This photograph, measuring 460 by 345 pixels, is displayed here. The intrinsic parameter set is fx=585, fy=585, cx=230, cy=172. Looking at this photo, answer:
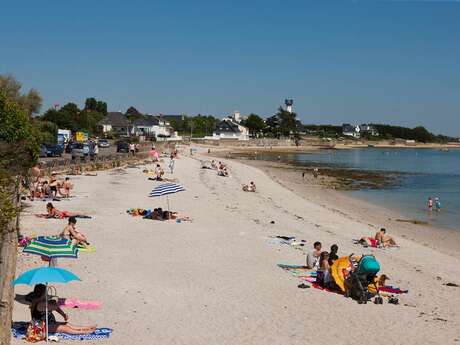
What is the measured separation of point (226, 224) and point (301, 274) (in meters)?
6.95

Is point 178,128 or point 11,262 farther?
point 178,128

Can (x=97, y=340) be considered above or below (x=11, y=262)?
below

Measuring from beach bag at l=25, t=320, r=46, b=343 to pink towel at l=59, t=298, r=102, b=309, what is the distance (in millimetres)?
1424

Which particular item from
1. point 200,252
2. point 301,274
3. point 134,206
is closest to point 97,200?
point 134,206

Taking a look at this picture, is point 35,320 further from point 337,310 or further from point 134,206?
point 134,206

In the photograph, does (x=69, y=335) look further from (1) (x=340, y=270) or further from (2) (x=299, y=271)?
(2) (x=299, y=271)

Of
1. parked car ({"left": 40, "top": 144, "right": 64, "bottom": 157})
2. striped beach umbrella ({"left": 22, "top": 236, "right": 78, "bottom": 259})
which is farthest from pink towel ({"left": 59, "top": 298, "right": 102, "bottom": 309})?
parked car ({"left": 40, "top": 144, "right": 64, "bottom": 157})

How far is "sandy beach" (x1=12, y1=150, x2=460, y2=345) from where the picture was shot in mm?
9711

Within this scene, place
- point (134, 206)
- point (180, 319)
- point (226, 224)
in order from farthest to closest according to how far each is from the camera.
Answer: point (134, 206)
point (226, 224)
point (180, 319)

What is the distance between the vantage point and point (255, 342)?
9.15m

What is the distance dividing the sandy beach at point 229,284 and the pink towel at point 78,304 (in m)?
0.22

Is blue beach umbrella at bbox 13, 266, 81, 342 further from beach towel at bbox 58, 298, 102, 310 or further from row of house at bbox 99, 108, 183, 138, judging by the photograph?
row of house at bbox 99, 108, 183, 138

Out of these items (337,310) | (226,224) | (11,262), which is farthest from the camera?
(226,224)

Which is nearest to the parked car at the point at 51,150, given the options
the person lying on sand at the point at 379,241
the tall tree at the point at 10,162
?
the tall tree at the point at 10,162
